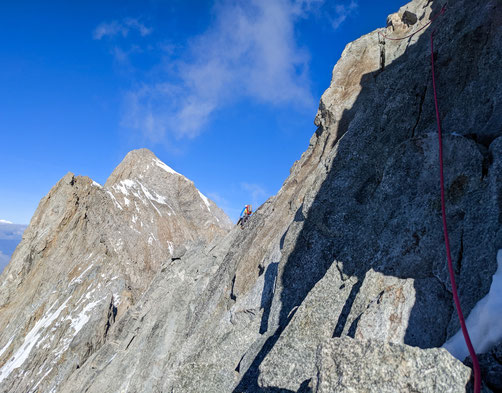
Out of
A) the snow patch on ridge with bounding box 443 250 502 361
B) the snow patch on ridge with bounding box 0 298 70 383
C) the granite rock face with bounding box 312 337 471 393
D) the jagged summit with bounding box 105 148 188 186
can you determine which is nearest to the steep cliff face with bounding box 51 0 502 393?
the granite rock face with bounding box 312 337 471 393

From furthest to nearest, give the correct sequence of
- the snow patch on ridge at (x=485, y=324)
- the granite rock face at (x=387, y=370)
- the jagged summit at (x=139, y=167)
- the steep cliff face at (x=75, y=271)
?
the jagged summit at (x=139, y=167)
the steep cliff face at (x=75, y=271)
the snow patch on ridge at (x=485, y=324)
the granite rock face at (x=387, y=370)

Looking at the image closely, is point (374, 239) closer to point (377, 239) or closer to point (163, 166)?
point (377, 239)

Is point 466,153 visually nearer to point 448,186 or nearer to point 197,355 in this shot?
point 448,186

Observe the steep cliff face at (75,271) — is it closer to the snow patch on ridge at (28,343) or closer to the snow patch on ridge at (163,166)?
the snow patch on ridge at (28,343)

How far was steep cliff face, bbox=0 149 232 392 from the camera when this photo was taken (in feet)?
131

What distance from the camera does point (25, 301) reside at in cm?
5144

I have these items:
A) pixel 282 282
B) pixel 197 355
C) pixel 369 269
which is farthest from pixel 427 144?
pixel 197 355

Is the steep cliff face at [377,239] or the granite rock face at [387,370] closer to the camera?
the granite rock face at [387,370]

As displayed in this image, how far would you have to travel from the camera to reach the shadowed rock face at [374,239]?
7145mm

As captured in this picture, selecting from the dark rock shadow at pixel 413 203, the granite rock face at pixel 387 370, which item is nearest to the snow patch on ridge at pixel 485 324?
the dark rock shadow at pixel 413 203

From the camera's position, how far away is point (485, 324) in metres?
5.52

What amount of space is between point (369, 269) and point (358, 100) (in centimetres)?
1537

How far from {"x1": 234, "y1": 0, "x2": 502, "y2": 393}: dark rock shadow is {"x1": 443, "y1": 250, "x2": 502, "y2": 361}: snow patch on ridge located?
0.81 ft

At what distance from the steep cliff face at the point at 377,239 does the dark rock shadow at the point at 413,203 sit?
0.14ft
